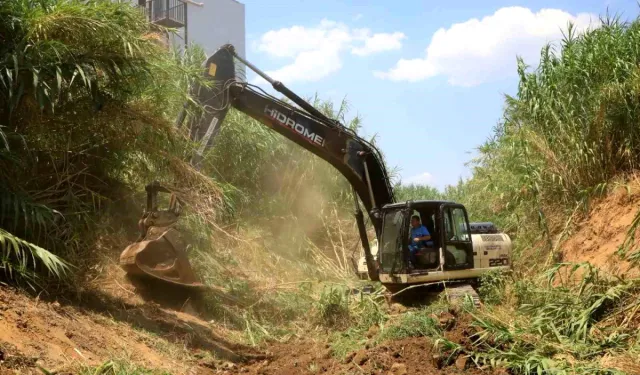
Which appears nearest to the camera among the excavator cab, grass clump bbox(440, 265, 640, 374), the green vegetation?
grass clump bbox(440, 265, 640, 374)

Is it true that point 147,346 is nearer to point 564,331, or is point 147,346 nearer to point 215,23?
point 564,331

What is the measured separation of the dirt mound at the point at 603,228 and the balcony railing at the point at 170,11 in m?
14.3

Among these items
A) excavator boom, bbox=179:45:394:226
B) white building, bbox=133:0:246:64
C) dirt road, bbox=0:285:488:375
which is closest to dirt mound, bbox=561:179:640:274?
excavator boom, bbox=179:45:394:226

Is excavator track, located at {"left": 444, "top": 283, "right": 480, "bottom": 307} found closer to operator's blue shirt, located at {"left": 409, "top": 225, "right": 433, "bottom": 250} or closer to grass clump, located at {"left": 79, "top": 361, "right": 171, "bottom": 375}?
operator's blue shirt, located at {"left": 409, "top": 225, "right": 433, "bottom": 250}

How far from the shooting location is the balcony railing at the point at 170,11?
2138 centimetres

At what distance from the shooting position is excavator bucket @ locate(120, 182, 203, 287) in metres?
8.46

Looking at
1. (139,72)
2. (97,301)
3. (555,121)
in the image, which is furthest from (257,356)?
(555,121)

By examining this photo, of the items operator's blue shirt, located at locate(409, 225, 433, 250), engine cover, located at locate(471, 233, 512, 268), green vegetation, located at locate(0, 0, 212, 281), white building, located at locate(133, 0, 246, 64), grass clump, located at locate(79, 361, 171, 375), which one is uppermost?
white building, located at locate(133, 0, 246, 64)

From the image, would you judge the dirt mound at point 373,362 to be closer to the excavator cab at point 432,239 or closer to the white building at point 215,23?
the excavator cab at point 432,239

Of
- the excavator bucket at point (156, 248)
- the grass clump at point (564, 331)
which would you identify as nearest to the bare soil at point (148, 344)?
the grass clump at point (564, 331)

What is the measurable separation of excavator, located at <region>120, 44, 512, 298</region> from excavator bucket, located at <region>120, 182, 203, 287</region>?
31 centimetres

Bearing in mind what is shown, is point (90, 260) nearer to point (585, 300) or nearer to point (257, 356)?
point (257, 356)

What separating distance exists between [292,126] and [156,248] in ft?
9.54

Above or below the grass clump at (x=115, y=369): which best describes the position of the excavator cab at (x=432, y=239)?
above
